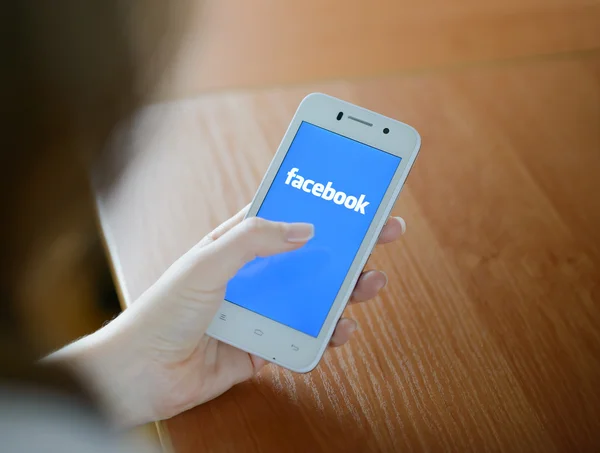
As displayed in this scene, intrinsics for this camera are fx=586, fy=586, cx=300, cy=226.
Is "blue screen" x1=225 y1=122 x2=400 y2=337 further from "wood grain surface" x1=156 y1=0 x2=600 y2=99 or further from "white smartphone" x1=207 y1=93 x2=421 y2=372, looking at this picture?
"wood grain surface" x1=156 y1=0 x2=600 y2=99

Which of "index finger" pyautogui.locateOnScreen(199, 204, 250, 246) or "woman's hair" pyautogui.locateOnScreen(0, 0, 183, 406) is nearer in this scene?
"woman's hair" pyautogui.locateOnScreen(0, 0, 183, 406)

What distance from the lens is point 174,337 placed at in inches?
21.8

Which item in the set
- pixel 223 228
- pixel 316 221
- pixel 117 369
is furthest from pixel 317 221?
pixel 117 369

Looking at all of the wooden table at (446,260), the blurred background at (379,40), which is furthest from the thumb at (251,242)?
the blurred background at (379,40)

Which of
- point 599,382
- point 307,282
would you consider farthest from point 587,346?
point 307,282

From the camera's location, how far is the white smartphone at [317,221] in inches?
22.9

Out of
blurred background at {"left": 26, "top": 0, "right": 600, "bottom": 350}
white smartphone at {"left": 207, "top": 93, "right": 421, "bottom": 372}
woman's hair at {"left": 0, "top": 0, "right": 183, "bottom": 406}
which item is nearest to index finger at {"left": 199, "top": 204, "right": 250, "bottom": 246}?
white smartphone at {"left": 207, "top": 93, "right": 421, "bottom": 372}

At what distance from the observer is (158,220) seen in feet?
2.13

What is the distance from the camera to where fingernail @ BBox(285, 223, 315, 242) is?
1.85ft

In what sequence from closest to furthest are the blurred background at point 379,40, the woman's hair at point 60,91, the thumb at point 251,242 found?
1. the woman's hair at point 60,91
2. the thumb at point 251,242
3. the blurred background at point 379,40

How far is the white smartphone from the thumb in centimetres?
3

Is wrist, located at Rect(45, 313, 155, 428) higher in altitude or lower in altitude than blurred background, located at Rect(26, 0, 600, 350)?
lower

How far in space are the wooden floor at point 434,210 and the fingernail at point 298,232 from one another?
0.09 meters

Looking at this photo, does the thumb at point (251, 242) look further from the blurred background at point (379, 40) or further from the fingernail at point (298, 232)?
the blurred background at point (379, 40)
